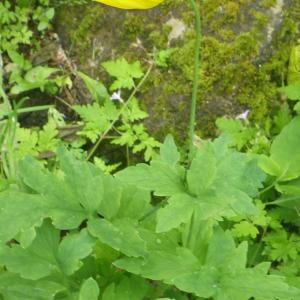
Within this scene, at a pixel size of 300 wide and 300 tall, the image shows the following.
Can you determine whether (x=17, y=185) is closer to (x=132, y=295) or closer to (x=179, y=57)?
(x=132, y=295)

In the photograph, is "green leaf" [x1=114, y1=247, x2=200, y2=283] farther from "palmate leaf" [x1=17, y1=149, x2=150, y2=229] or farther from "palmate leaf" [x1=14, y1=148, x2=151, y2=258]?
"palmate leaf" [x1=17, y1=149, x2=150, y2=229]

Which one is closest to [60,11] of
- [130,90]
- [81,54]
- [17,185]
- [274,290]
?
[81,54]

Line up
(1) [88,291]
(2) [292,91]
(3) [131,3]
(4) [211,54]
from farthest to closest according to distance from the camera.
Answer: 1. (4) [211,54]
2. (2) [292,91]
3. (1) [88,291]
4. (3) [131,3]

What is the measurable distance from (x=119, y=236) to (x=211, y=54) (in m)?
1.44

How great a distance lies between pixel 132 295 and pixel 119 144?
1.22m

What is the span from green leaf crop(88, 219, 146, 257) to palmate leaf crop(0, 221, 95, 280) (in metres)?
0.03

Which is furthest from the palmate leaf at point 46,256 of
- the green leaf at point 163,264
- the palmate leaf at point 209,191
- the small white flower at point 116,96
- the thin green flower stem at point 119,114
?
the small white flower at point 116,96

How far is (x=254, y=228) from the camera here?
2227mm

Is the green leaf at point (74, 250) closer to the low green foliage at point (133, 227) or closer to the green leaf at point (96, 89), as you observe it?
the low green foliage at point (133, 227)

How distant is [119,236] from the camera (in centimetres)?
158

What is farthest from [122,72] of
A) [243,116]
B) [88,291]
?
[88,291]

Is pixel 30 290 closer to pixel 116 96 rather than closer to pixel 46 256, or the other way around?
pixel 46 256

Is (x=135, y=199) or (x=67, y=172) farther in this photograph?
(x=135, y=199)

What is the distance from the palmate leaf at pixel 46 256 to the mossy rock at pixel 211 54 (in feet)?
4.06
